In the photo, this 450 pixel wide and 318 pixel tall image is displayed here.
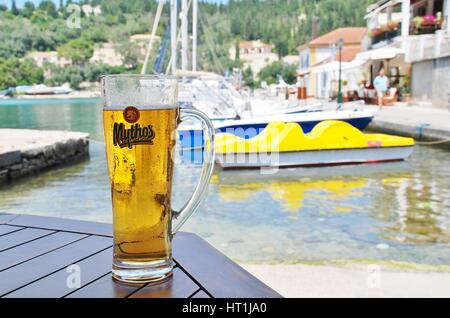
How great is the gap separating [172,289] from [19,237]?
2.01ft

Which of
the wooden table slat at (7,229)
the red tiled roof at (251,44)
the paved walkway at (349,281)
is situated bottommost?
the paved walkway at (349,281)

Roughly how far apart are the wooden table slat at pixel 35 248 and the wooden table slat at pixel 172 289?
365 millimetres

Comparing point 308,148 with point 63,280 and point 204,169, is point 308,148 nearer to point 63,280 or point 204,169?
point 204,169

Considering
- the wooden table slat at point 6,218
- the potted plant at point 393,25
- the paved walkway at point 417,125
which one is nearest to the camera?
the wooden table slat at point 6,218

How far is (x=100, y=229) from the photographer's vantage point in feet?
4.87

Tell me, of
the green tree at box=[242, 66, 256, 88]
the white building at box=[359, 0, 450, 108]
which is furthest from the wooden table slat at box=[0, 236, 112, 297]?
the green tree at box=[242, 66, 256, 88]

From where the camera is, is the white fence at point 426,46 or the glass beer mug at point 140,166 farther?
the white fence at point 426,46

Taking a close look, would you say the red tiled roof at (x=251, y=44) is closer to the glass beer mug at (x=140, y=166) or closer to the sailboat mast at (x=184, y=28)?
the sailboat mast at (x=184, y=28)

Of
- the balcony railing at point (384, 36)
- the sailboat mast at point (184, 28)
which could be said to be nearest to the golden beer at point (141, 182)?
the sailboat mast at point (184, 28)

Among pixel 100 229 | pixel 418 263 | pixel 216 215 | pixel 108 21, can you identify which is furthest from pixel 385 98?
pixel 108 21

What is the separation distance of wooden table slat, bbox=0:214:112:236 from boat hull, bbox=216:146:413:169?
779 cm

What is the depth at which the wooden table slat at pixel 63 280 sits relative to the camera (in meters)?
1.00

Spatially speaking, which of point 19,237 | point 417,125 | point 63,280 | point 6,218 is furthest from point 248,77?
point 63,280

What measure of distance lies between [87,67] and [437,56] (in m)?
95.0
